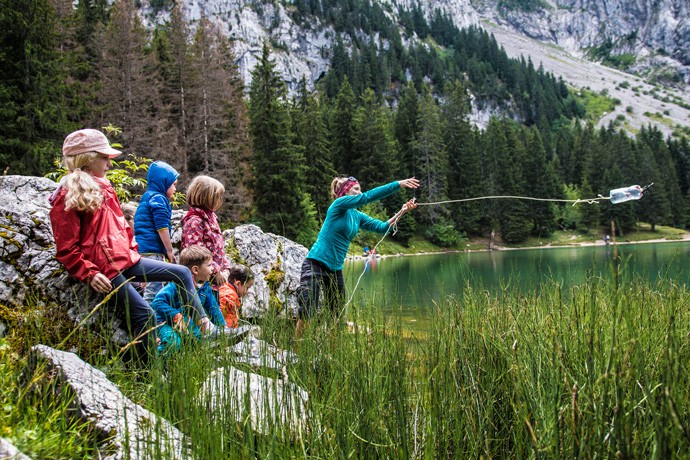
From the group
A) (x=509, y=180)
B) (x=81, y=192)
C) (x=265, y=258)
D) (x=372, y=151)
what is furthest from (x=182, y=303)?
(x=509, y=180)

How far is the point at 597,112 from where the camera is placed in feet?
429

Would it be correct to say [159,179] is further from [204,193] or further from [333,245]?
[333,245]

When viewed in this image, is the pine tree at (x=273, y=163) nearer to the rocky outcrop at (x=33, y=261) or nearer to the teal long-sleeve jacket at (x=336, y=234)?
the teal long-sleeve jacket at (x=336, y=234)

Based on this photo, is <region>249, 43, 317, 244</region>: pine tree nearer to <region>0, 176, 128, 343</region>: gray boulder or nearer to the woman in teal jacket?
the woman in teal jacket

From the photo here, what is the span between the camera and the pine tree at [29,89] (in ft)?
48.7

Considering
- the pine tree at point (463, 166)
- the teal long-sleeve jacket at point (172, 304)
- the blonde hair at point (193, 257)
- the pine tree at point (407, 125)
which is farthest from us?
the pine tree at point (407, 125)

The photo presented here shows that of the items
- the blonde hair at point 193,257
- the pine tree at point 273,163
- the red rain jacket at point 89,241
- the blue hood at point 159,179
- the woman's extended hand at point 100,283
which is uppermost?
the pine tree at point 273,163

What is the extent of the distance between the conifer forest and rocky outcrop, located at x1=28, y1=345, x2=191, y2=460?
2280mm

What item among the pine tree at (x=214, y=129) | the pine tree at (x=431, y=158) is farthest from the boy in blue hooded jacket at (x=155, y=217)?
the pine tree at (x=431, y=158)

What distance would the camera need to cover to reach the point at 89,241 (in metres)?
3.04

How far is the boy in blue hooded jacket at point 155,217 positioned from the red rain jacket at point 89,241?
893 mm

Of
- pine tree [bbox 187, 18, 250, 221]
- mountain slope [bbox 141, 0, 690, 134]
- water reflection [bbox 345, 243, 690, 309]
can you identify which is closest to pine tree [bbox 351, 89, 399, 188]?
mountain slope [bbox 141, 0, 690, 134]

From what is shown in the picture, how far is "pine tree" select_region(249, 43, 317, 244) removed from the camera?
2734 centimetres

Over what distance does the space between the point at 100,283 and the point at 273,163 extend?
25.8 m
